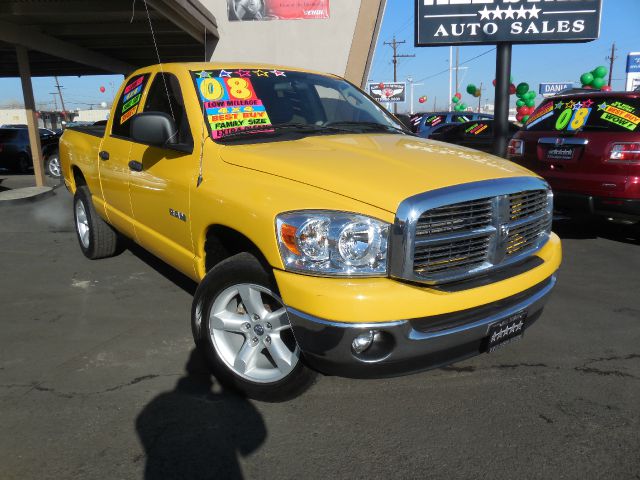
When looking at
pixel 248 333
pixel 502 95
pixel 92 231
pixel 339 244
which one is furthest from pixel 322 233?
pixel 502 95

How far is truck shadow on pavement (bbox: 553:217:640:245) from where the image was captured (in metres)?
6.75

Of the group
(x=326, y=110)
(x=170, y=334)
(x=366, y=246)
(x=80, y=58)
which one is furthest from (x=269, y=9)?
(x=366, y=246)

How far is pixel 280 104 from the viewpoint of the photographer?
3.65 m

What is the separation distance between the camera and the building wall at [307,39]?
13016 millimetres

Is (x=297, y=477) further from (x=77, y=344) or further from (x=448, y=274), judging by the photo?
(x=77, y=344)

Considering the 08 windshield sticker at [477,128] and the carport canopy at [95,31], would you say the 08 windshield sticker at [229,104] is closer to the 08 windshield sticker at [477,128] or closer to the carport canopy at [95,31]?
the carport canopy at [95,31]

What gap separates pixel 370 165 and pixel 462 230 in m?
0.58

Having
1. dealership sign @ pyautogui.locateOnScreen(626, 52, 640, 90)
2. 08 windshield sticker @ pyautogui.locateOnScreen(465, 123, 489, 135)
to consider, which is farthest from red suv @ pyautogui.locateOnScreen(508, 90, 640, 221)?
dealership sign @ pyautogui.locateOnScreen(626, 52, 640, 90)

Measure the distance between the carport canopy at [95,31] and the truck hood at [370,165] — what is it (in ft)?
18.3

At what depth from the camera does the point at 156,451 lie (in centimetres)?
249

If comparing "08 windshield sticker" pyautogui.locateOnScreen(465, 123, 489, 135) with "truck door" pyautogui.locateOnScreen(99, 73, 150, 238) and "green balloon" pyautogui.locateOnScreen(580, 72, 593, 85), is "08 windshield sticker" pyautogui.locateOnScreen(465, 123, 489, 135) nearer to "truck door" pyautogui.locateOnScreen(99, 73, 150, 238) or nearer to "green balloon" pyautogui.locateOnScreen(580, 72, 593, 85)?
"truck door" pyautogui.locateOnScreen(99, 73, 150, 238)

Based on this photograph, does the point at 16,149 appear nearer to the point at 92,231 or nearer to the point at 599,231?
the point at 92,231

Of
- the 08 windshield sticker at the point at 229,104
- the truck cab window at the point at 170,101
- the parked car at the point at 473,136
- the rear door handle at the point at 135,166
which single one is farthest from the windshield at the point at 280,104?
the parked car at the point at 473,136

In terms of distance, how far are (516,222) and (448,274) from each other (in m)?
0.56
